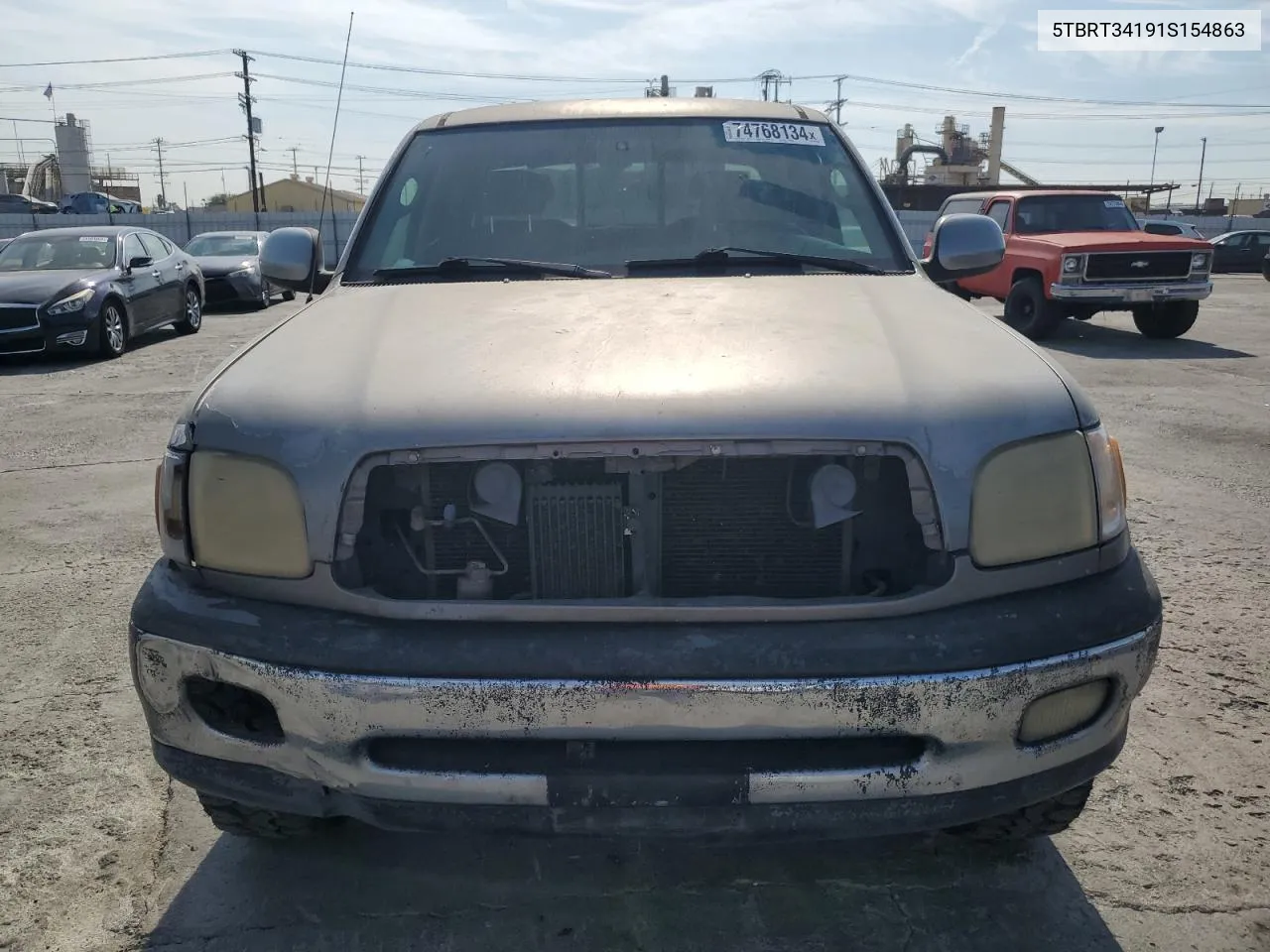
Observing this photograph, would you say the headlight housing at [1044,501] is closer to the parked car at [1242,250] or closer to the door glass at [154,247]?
the door glass at [154,247]

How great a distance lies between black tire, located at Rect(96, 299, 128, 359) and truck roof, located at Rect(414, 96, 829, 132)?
8.74 m

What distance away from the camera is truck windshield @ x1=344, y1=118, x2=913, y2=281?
10.0ft

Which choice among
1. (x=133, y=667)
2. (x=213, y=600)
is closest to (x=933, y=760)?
(x=213, y=600)

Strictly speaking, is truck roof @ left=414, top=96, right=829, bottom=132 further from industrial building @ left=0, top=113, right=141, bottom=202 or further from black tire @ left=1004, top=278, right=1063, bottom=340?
industrial building @ left=0, top=113, right=141, bottom=202

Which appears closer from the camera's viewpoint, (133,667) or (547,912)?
(133,667)

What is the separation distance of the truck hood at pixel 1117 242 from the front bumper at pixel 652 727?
1098 centimetres

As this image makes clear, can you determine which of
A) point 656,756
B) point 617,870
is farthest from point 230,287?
point 656,756

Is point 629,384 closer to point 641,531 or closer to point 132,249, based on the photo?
point 641,531

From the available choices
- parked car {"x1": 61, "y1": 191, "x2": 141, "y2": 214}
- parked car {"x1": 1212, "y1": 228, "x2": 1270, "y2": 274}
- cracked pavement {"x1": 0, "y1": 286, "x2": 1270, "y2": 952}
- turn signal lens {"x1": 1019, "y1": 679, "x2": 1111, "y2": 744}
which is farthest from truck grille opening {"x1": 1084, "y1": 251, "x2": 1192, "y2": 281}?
parked car {"x1": 61, "y1": 191, "x2": 141, "y2": 214}

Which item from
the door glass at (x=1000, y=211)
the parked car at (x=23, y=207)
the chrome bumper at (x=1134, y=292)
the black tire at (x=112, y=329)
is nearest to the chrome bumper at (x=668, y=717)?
the black tire at (x=112, y=329)

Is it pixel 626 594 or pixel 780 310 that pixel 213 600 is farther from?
pixel 780 310

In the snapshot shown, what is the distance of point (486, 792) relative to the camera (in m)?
1.85

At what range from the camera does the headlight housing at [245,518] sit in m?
1.95

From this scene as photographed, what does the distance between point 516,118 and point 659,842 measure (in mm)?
2470
